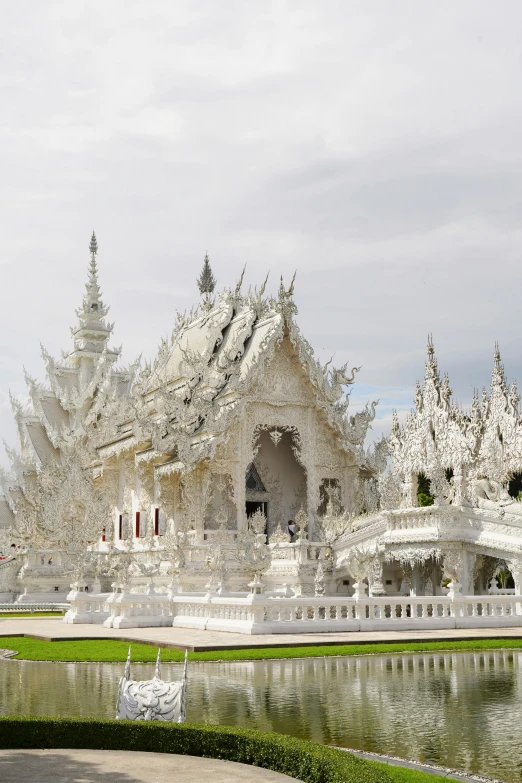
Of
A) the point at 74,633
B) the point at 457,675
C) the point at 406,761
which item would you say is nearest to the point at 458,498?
the point at 74,633

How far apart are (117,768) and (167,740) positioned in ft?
1.86

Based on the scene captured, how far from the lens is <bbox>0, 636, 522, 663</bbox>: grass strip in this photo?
12570 millimetres

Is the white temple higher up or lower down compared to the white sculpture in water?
higher up

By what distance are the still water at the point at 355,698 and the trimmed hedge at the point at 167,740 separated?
44.3 inches

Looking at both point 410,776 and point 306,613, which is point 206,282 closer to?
point 306,613

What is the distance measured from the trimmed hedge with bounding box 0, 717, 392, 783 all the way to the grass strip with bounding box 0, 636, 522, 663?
573cm

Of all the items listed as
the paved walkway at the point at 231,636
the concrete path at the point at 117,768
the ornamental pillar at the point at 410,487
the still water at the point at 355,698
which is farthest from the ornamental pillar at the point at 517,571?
the ornamental pillar at the point at 410,487

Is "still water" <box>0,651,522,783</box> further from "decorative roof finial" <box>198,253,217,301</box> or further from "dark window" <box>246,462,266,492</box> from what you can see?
"decorative roof finial" <box>198,253,217,301</box>

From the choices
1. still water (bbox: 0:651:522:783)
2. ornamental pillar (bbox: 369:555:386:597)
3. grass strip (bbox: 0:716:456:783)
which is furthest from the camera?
ornamental pillar (bbox: 369:555:386:597)

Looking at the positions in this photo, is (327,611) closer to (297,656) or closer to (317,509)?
(297,656)

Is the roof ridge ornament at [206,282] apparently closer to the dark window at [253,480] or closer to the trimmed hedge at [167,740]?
the dark window at [253,480]

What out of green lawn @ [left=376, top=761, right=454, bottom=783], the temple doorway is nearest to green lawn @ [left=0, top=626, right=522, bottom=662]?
green lawn @ [left=376, top=761, right=454, bottom=783]

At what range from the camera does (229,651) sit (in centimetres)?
1320

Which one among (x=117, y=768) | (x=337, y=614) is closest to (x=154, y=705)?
(x=117, y=768)
